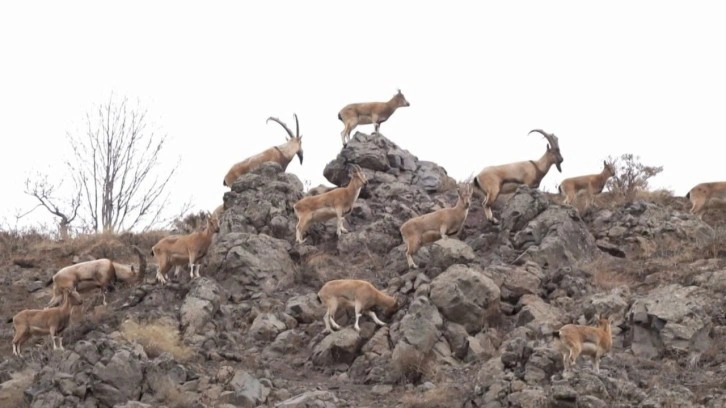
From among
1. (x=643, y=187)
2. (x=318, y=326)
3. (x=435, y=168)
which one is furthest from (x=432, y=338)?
(x=643, y=187)

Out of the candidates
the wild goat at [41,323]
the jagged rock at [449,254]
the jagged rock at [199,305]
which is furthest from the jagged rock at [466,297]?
the wild goat at [41,323]

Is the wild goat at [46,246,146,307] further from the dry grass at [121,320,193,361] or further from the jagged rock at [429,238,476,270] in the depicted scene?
the jagged rock at [429,238,476,270]

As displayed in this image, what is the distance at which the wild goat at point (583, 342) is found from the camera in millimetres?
17281

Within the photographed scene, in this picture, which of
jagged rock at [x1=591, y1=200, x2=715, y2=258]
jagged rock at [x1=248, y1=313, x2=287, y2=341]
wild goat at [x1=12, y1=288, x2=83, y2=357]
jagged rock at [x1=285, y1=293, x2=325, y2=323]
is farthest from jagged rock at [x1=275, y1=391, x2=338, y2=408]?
jagged rock at [x1=591, y1=200, x2=715, y2=258]

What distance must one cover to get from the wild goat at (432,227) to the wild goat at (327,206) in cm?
228

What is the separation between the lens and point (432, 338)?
19578 mm

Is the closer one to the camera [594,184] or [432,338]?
[432,338]

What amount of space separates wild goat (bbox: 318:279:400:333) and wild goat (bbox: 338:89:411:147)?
912 centimetres

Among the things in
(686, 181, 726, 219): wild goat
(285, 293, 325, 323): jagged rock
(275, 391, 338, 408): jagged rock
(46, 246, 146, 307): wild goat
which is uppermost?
(686, 181, 726, 219): wild goat

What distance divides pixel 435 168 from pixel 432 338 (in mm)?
10329

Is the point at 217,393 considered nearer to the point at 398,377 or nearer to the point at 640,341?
the point at 398,377

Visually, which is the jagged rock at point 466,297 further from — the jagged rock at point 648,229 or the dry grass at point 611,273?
the jagged rock at point 648,229

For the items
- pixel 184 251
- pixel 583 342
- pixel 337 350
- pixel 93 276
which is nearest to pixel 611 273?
pixel 583 342

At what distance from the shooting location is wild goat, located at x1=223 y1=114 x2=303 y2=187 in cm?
2912
